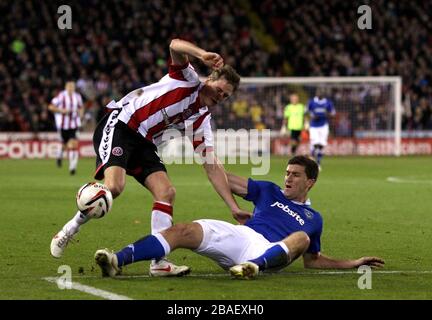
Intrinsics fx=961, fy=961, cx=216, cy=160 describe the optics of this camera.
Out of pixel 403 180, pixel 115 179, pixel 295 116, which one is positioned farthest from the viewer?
pixel 295 116

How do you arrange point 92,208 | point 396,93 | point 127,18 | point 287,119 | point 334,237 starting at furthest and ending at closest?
point 127,18
point 396,93
point 287,119
point 334,237
point 92,208

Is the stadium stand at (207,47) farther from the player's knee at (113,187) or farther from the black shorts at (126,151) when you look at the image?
the player's knee at (113,187)

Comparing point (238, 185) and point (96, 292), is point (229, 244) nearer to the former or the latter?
point (238, 185)

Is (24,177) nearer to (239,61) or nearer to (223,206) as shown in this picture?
(223,206)

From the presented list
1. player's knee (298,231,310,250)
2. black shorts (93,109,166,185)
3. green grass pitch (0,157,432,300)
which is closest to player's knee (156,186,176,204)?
black shorts (93,109,166,185)

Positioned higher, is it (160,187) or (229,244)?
(160,187)

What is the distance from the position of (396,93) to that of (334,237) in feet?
76.8

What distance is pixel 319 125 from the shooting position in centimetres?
2720

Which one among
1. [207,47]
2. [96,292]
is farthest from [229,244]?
[207,47]

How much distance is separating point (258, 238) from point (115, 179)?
135 centimetres

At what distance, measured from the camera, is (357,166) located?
27594 millimetres

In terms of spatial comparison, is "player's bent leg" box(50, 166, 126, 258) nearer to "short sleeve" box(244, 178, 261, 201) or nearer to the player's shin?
the player's shin

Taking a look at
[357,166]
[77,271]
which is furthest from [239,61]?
[77,271]

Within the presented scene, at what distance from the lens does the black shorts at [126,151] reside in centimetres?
848
